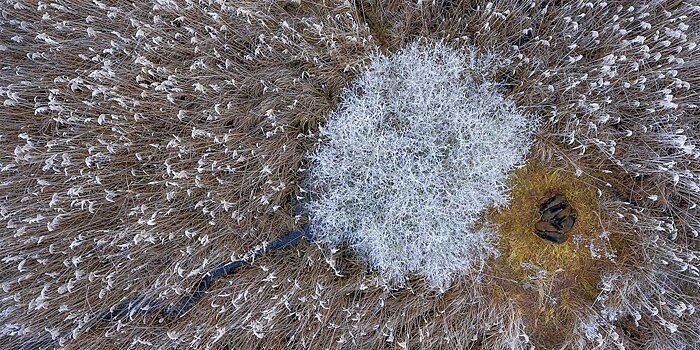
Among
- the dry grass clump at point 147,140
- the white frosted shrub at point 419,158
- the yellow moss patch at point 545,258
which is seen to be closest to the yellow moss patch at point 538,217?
the yellow moss patch at point 545,258

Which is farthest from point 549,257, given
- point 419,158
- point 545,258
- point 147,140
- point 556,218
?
point 147,140

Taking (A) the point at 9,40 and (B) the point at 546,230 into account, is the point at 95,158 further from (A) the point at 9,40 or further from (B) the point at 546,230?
(B) the point at 546,230

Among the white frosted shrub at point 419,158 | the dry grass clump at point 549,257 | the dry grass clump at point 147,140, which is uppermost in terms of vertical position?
the dry grass clump at point 147,140

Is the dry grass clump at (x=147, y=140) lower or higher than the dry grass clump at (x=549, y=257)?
higher

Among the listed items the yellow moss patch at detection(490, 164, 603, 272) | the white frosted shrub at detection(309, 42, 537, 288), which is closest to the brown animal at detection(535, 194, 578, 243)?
the yellow moss patch at detection(490, 164, 603, 272)

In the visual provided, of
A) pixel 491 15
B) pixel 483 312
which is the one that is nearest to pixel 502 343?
pixel 483 312

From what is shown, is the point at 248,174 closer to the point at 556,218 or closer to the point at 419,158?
the point at 419,158

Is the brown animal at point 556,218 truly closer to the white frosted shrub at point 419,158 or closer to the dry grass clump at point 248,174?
the dry grass clump at point 248,174

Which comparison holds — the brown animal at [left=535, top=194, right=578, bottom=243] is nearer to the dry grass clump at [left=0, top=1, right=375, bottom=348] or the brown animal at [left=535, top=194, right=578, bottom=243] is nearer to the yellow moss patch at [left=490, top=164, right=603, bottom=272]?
the yellow moss patch at [left=490, top=164, right=603, bottom=272]
